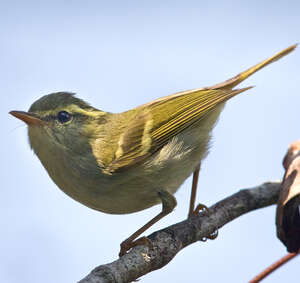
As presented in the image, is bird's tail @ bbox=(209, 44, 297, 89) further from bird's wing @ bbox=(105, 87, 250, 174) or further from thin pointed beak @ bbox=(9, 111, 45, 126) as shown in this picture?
thin pointed beak @ bbox=(9, 111, 45, 126)

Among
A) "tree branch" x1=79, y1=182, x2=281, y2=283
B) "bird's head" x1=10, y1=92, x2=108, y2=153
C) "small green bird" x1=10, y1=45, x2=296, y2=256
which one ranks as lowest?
"tree branch" x1=79, y1=182, x2=281, y2=283

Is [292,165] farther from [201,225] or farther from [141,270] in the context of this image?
[141,270]

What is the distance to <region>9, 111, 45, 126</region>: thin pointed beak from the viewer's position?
124 inches

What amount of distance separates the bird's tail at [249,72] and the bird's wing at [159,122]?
0.12 m

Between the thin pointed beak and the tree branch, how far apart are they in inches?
47.6

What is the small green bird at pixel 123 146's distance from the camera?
129 inches

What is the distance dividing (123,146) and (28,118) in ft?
2.67

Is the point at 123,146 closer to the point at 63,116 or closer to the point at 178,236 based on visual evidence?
the point at 63,116

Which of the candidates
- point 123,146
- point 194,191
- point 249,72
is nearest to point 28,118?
point 123,146

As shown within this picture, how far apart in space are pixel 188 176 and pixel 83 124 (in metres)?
0.98

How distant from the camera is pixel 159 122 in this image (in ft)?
12.5

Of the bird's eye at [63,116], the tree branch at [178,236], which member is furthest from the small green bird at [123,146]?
the tree branch at [178,236]

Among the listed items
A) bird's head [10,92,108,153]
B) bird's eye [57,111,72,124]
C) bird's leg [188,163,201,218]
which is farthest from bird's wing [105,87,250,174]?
bird's leg [188,163,201,218]

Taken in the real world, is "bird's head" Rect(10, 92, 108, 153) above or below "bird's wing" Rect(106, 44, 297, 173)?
above
